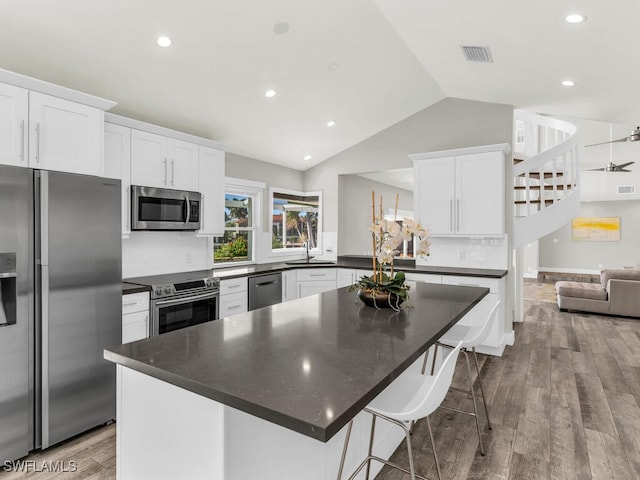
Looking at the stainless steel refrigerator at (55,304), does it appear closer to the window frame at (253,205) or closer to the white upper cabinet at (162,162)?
the white upper cabinet at (162,162)

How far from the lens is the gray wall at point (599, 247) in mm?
10961

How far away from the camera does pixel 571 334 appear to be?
5.17 m

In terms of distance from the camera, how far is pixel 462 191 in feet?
14.5

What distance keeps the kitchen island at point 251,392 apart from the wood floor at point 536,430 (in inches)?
36.1

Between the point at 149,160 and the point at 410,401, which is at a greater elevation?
the point at 149,160

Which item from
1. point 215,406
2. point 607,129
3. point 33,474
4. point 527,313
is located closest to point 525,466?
point 215,406

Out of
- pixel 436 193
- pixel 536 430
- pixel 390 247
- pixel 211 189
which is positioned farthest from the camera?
pixel 436 193

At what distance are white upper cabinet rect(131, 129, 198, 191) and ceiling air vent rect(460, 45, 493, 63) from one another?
2.76 meters

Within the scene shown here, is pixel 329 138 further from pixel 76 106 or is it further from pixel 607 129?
pixel 607 129

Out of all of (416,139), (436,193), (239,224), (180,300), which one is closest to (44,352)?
(180,300)

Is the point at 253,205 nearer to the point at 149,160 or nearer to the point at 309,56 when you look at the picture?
the point at 149,160

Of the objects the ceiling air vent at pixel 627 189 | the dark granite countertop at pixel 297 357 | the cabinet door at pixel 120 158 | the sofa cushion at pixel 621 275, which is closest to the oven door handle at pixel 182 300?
the cabinet door at pixel 120 158

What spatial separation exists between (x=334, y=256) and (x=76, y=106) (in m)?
3.89

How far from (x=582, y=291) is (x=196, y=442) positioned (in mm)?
7277
